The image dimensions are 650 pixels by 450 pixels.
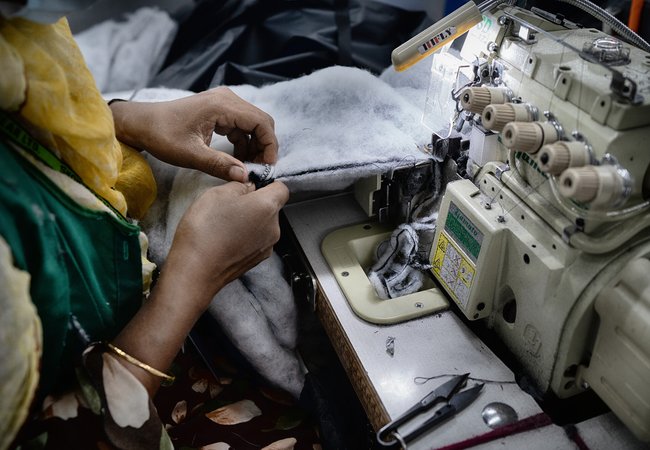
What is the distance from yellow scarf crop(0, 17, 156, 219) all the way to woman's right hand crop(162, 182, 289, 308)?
12cm

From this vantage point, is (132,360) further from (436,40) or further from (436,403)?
(436,40)

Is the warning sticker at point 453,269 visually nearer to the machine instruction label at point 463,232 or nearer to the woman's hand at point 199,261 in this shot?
the machine instruction label at point 463,232

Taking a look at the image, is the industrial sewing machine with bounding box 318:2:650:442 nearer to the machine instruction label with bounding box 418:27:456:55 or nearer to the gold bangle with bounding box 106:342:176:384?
the machine instruction label with bounding box 418:27:456:55

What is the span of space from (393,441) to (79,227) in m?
0.57

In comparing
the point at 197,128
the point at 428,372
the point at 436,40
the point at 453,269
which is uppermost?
the point at 436,40

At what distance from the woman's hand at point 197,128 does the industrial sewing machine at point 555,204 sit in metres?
0.35

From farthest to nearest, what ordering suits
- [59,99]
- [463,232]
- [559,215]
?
1. [463,232]
2. [559,215]
3. [59,99]

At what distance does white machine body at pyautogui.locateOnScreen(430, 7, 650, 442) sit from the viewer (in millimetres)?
776

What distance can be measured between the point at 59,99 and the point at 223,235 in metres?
0.34

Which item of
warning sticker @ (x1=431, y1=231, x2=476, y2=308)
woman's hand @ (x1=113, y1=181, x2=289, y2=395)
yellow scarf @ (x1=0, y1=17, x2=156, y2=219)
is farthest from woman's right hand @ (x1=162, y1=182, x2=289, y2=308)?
warning sticker @ (x1=431, y1=231, x2=476, y2=308)

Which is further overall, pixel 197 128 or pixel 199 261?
pixel 197 128

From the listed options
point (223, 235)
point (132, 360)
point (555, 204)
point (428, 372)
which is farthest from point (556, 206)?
point (132, 360)

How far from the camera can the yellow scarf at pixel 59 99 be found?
2.17 feet

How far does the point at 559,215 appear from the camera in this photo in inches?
34.5
